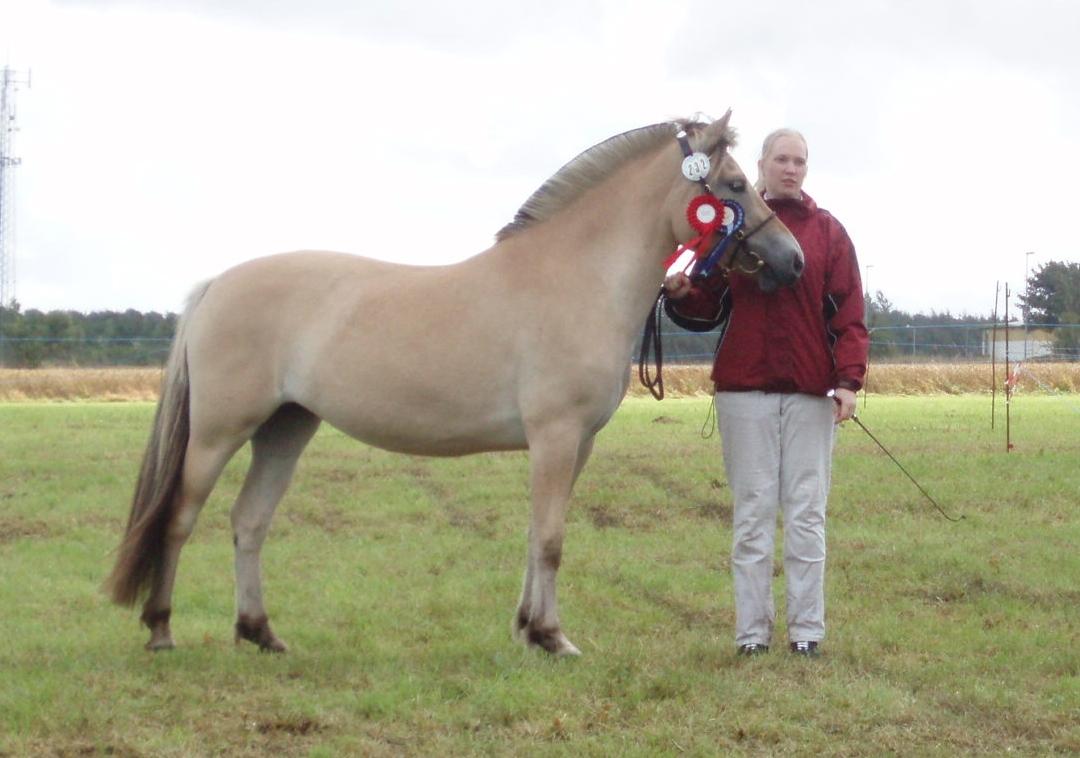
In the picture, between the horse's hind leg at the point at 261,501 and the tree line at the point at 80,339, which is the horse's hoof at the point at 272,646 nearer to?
the horse's hind leg at the point at 261,501

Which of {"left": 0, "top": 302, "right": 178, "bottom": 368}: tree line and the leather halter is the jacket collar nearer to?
the leather halter

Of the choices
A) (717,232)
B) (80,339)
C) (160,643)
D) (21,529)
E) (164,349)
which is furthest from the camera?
(80,339)

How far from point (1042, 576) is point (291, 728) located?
5.06 m

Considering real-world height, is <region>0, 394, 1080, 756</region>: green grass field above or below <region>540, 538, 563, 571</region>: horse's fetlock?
below

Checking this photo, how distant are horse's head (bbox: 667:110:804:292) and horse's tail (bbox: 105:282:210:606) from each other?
7.96ft

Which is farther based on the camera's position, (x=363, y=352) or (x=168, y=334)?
(x=168, y=334)

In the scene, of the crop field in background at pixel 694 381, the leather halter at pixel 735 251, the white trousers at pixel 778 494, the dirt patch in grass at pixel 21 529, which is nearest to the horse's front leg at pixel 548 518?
the white trousers at pixel 778 494

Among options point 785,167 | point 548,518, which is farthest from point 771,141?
point 548,518

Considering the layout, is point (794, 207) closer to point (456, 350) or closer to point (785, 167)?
point (785, 167)

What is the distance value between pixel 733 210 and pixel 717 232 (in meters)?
0.12

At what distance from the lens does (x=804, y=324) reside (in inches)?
225

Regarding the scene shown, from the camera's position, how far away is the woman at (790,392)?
5.69 m

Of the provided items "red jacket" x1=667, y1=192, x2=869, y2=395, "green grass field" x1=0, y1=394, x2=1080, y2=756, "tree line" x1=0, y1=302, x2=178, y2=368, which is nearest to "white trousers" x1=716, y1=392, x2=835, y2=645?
"red jacket" x1=667, y1=192, x2=869, y2=395

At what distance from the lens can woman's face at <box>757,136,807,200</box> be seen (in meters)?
5.71
